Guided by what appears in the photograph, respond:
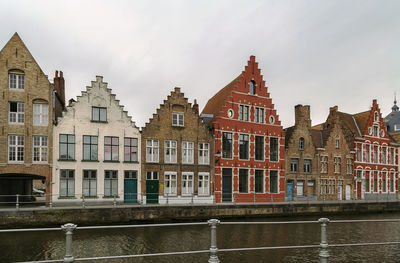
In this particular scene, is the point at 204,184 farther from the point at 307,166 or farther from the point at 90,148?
the point at 307,166

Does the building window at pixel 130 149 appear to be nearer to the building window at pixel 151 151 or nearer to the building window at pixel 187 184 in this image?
the building window at pixel 151 151

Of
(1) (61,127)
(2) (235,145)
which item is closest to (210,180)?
(2) (235,145)

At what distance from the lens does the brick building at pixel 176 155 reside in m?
30.5

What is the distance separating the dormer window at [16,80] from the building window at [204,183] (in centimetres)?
1772

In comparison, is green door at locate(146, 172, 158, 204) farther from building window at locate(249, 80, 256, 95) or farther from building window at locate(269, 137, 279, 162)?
building window at locate(249, 80, 256, 95)

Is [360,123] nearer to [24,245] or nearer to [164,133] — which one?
[164,133]

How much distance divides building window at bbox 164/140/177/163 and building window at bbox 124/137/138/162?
2.83 m

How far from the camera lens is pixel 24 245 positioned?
51.0 ft

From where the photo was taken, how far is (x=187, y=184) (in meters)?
31.8

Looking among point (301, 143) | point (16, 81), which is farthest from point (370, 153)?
point (16, 81)

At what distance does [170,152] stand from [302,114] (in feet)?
58.2

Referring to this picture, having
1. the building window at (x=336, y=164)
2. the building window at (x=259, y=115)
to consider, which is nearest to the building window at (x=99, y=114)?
the building window at (x=259, y=115)

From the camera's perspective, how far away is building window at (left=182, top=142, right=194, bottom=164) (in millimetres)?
32125

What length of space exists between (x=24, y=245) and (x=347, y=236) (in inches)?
676
